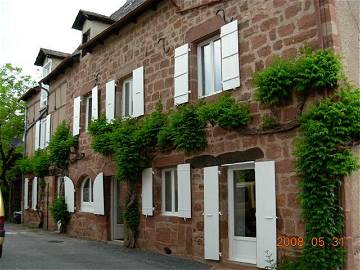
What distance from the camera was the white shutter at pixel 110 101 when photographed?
13.3 meters

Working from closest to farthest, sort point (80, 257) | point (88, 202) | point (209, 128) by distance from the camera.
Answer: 1. point (209, 128)
2. point (80, 257)
3. point (88, 202)

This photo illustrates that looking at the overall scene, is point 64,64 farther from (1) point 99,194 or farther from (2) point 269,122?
(2) point 269,122

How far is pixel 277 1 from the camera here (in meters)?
8.53

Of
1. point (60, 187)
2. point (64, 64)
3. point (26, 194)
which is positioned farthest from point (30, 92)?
point (60, 187)

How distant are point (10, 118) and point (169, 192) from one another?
1549cm

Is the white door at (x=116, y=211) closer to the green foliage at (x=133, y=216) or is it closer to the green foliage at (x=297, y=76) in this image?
the green foliage at (x=133, y=216)

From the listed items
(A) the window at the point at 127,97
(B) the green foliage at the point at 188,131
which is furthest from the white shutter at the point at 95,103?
(B) the green foliage at the point at 188,131

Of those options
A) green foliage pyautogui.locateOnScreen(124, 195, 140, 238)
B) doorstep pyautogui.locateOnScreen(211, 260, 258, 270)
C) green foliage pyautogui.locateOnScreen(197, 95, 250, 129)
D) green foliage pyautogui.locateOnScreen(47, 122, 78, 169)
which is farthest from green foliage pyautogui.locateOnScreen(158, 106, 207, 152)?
green foliage pyautogui.locateOnScreen(47, 122, 78, 169)

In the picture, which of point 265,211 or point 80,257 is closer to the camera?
point 265,211

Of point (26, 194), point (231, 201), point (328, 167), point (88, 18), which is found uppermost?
point (88, 18)

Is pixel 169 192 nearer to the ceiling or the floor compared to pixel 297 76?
nearer to the floor

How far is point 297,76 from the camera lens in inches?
304

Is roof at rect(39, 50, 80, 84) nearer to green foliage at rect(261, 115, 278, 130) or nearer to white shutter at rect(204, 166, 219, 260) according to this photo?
white shutter at rect(204, 166, 219, 260)

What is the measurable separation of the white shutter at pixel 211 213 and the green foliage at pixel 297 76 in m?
1.95
